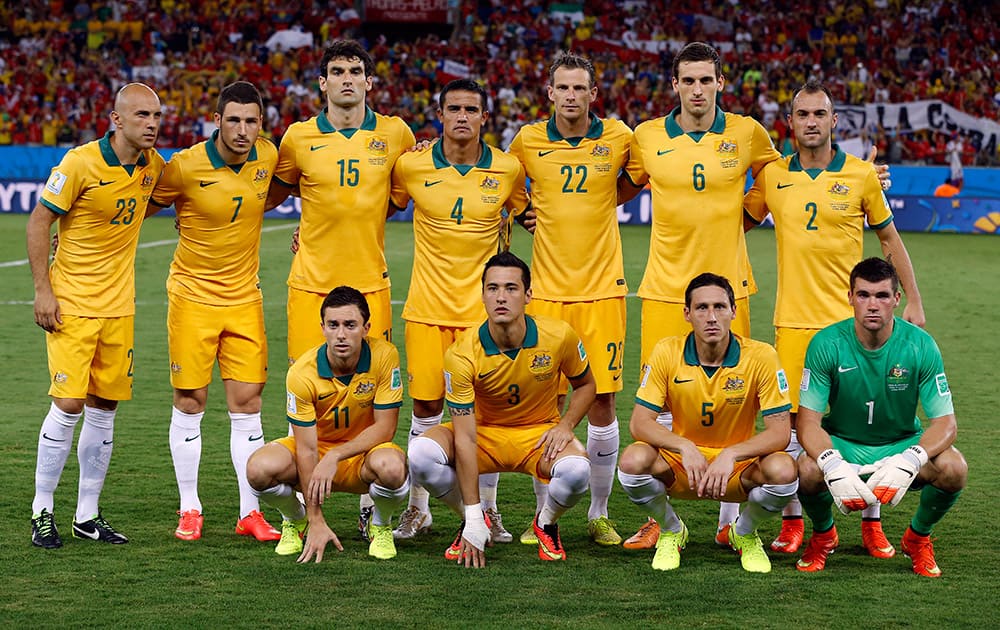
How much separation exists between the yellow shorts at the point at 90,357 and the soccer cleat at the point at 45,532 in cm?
58

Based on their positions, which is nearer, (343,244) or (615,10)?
(343,244)

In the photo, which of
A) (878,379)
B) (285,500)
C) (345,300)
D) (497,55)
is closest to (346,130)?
(345,300)

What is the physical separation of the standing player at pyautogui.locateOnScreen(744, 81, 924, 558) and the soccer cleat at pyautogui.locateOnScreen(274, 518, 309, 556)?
220 centimetres

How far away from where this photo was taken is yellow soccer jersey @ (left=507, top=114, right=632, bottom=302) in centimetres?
614

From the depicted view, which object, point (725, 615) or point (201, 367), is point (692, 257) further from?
point (201, 367)

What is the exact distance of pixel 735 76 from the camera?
29844mm

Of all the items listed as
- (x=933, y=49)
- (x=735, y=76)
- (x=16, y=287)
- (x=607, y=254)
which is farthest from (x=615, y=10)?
(x=607, y=254)

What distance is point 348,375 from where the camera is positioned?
575cm

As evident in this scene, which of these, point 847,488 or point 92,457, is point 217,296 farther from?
point 847,488

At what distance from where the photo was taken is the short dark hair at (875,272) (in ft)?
17.5

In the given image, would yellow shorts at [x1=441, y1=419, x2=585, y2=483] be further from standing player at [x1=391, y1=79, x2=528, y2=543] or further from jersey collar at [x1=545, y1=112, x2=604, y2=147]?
jersey collar at [x1=545, y1=112, x2=604, y2=147]

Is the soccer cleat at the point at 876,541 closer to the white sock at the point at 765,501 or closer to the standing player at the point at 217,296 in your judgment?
the white sock at the point at 765,501

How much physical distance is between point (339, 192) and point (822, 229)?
232cm

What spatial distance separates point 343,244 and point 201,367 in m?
0.91
